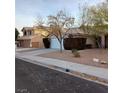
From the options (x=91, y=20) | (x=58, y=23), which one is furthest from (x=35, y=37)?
(x=91, y=20)

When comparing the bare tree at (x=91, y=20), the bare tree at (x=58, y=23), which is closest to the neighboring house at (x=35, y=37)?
the bare tree at (x=58, y=23)

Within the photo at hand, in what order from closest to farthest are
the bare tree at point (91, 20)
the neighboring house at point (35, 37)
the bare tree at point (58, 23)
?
the neighboring house at point (35, 37)
the bare tree at point (58, 23)
the bare tree at point (91, 20)

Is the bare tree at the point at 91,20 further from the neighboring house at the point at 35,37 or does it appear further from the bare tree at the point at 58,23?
the neighboring house at the point at 35,37

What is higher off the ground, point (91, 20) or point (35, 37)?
point (91, 20)

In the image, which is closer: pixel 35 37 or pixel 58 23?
pixel 35 37

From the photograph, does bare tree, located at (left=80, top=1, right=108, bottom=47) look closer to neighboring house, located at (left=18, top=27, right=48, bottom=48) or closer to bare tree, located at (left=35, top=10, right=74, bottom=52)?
bare tree, located at (left=35, top=10, right=74, bottom=52)

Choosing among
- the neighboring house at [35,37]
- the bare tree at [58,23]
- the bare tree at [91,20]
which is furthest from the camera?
the bare tree at [91,20]

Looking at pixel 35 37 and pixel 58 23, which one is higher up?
pixel 58 23

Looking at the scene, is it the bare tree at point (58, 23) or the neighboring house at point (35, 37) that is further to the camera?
the bare tree at point (58, 23)

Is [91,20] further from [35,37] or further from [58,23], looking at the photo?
[35,37]

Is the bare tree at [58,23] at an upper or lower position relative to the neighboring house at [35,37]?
upper
